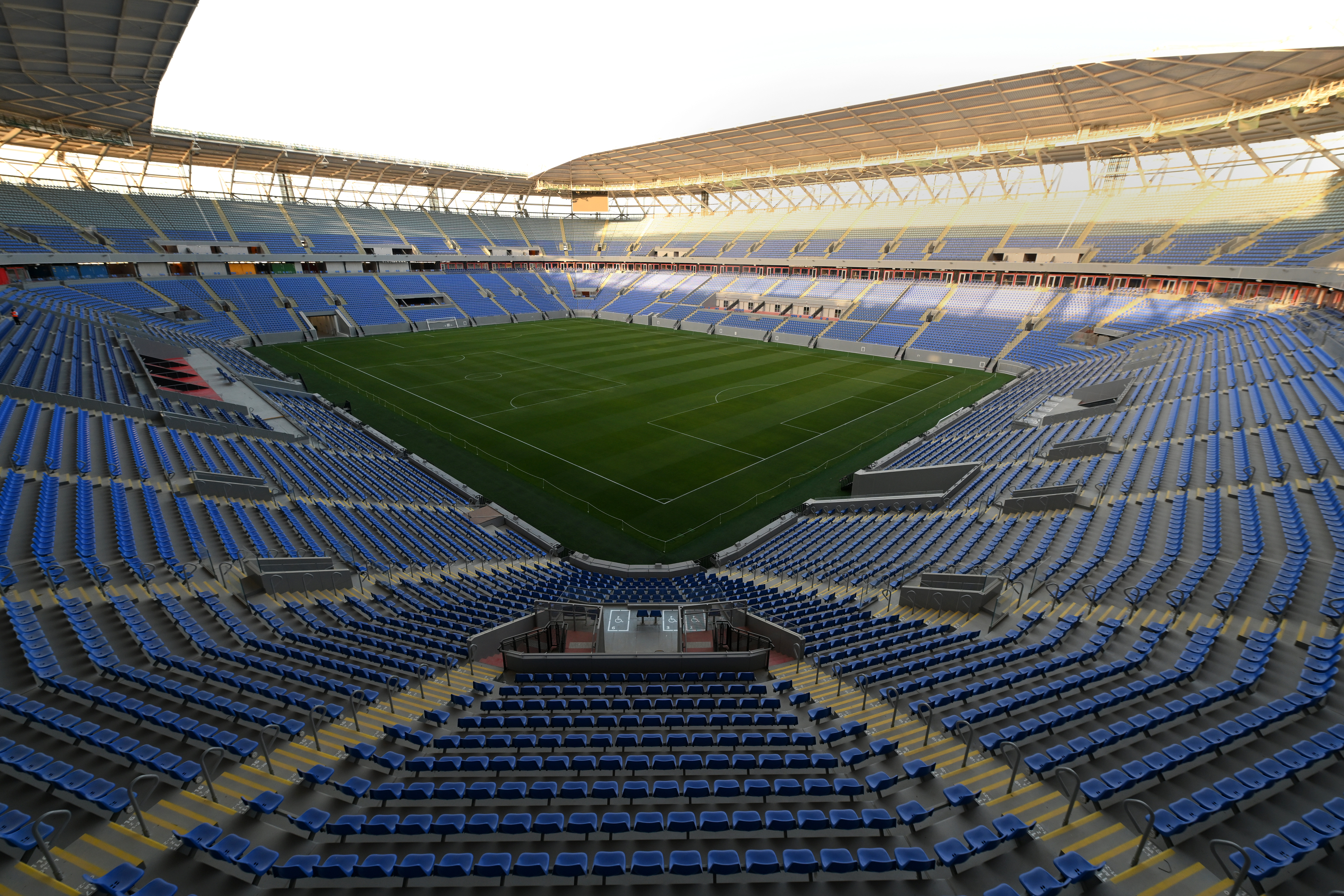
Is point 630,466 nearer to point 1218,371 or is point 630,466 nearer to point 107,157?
point 1218,371

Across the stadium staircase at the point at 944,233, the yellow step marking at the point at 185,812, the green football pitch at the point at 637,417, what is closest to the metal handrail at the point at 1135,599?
the green football pitch at the point at 637,417

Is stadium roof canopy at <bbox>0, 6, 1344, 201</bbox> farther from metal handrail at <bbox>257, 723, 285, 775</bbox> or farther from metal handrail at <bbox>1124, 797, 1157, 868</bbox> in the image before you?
metal handrail at <bbox>1124, 797, 1157, 868</bbox>

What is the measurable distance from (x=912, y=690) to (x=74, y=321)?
45.4 meters

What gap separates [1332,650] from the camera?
342 inches

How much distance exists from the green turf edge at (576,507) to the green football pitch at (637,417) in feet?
0.29

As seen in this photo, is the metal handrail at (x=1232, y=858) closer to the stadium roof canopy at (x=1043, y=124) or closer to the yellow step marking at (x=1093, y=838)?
the yellow step marking at (x=1093, y=838)

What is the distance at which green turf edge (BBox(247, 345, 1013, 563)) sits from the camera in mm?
21094

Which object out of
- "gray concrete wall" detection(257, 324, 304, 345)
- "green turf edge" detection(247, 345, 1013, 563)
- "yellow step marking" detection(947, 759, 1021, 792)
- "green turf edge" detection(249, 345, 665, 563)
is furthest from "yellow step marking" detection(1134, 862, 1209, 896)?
"gray concrete wall" detection(257, 324, 304, 345)

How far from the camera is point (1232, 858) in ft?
18.8

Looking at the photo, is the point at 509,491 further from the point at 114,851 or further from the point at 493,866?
the point at 493,866

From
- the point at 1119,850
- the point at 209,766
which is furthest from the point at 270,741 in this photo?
the point at 1119,850

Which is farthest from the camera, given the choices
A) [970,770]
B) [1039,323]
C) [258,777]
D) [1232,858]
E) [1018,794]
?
[1039,323]

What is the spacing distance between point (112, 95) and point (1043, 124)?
6056cm

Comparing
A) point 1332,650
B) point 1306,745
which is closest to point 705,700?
point 1306,745
